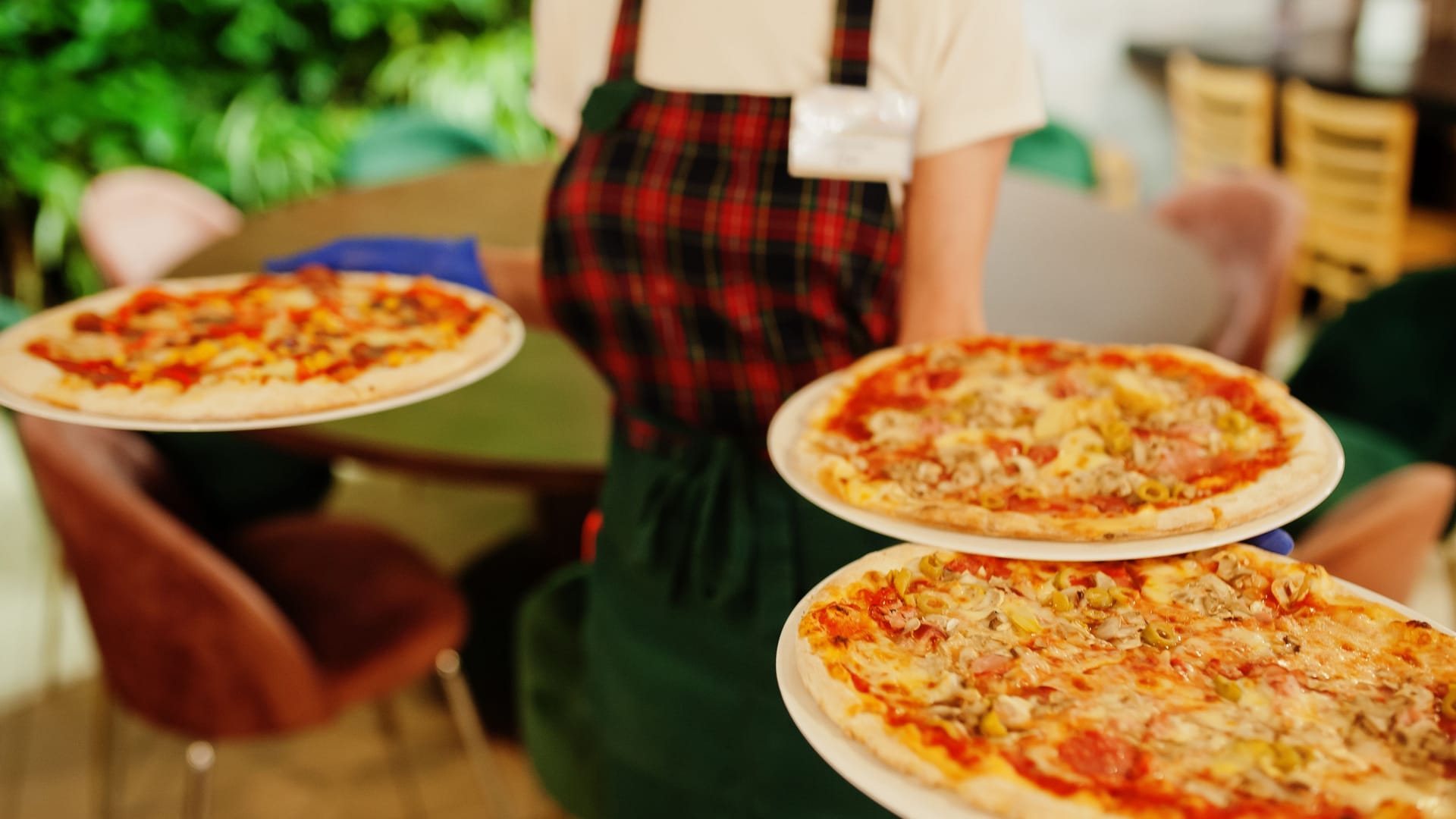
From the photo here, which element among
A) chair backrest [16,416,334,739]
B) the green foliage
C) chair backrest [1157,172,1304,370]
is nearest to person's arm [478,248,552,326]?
chair backrest [16,416,334,739]

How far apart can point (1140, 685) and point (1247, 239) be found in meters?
2.61

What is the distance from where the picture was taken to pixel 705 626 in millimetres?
1381

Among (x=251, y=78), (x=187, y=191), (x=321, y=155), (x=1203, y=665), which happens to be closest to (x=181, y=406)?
(x=1203, y=665)

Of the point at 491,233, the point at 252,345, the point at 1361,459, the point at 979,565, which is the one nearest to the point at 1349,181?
the point at 1361,459

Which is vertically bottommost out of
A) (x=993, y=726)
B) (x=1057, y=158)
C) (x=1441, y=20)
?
(x=1057, y=158)

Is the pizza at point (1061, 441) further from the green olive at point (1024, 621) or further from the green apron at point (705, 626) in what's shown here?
the green apron at point (705, 626)

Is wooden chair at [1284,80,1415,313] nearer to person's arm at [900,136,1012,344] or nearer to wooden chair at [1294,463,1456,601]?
wooden chair at [1294,463,1456,601]

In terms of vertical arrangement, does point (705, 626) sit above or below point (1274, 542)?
below

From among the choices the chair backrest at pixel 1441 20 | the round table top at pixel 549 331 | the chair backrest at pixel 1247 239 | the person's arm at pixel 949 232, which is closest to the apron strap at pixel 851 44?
the person's arm at pixel 949 232

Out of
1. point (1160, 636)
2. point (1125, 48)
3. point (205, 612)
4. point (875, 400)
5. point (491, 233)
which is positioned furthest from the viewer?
point (1125, 48)

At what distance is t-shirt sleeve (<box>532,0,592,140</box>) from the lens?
4.75 ft

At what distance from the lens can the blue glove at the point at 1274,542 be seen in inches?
38.6

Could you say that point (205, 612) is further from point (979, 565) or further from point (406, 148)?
point (406, 148)

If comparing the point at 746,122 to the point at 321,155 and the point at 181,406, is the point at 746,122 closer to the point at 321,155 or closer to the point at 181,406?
the point at 181,406
